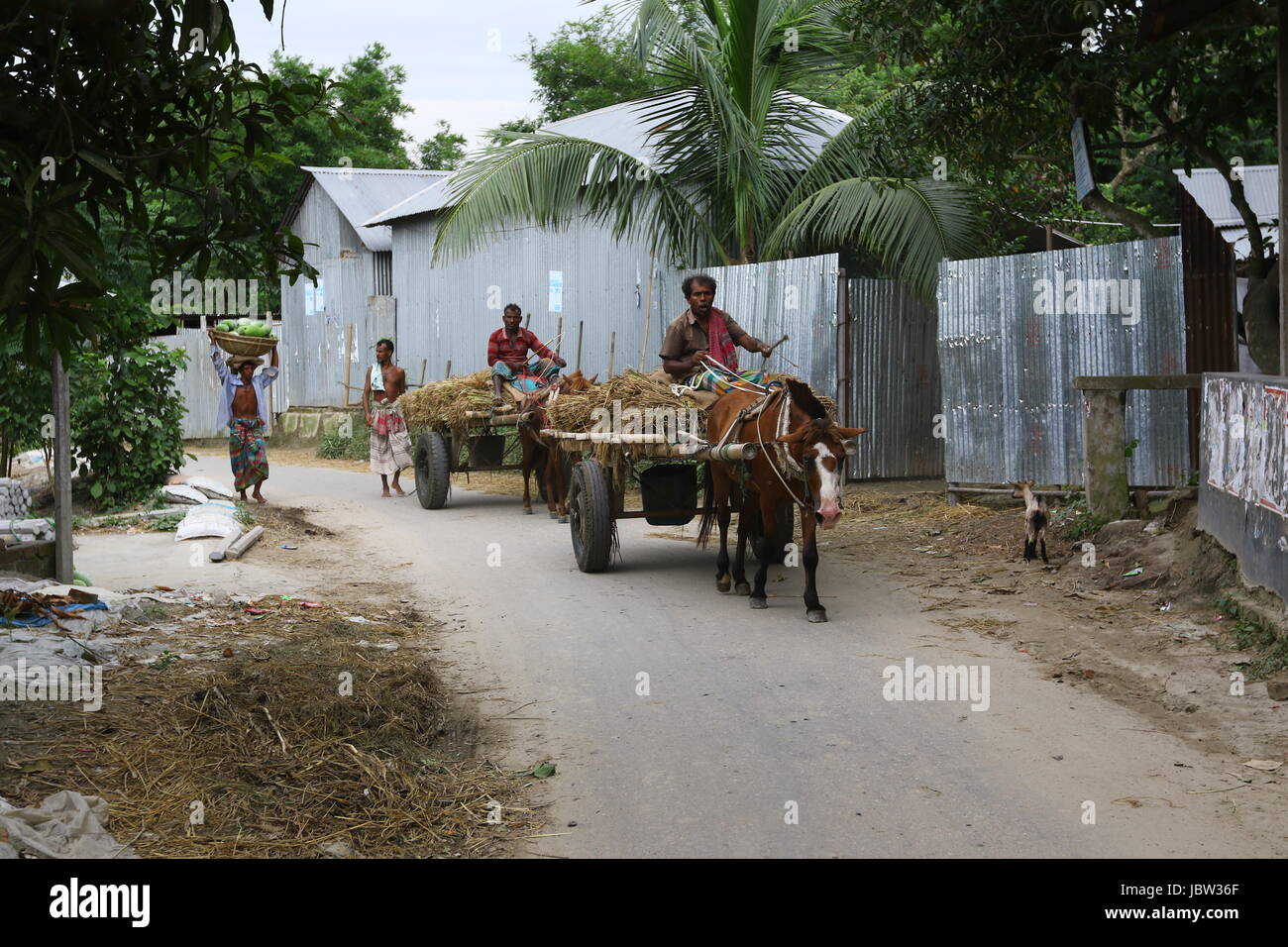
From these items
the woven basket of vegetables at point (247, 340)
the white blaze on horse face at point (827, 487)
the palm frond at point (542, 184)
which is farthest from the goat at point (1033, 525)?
the woven basket of vegetables at point (247, 340)

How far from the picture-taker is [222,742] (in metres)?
5.46

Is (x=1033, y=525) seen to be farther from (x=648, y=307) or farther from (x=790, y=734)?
(x=648, y=307)

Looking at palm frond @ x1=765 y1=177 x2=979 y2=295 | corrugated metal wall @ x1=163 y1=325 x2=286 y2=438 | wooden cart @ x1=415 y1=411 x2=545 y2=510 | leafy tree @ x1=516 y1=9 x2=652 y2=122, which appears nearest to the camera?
palm frond @ x1=765 y1=177 x2=979 y2=295

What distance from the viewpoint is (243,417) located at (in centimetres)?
1534

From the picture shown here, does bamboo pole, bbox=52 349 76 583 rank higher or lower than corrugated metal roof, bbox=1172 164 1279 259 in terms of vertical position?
lower

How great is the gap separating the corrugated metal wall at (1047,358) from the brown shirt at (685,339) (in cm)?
359

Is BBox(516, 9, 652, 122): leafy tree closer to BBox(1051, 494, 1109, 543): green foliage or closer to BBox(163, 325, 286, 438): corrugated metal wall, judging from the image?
BBox(163, 325, 286, 438): corrugated metal wall


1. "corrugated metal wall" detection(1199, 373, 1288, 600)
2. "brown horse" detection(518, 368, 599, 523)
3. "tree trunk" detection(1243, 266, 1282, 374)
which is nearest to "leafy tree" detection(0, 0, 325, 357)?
"corrugated metal wall" detection(1199, 373, 1288, 600)

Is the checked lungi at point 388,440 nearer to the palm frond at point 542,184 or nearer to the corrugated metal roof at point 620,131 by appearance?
the palm frond at point 542,184

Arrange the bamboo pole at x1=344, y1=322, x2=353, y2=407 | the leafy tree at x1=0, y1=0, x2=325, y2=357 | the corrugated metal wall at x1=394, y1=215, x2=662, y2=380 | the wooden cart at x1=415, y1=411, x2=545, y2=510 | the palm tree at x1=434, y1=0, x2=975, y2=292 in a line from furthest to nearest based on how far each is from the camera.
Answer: the bamboo pole at x1=344, y1=322, x2=353, y2=407, the corrugated metal wall at x1=394, y1=215, x2=662, y2=380, the wooden cart at x1=415, y1=411, x2=545, y2=510, the palm tree at x1=434, y1=0, x2=975, y2=292, the leafy tree at x1=0, y1=0, x2=325, y2=357

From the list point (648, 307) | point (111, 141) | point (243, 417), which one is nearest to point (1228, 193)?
point (648, 307)

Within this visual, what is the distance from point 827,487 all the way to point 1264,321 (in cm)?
523

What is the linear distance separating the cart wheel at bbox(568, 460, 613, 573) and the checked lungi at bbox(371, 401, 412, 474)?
294 inches

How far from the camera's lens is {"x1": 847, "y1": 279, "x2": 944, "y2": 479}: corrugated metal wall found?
15305mm
